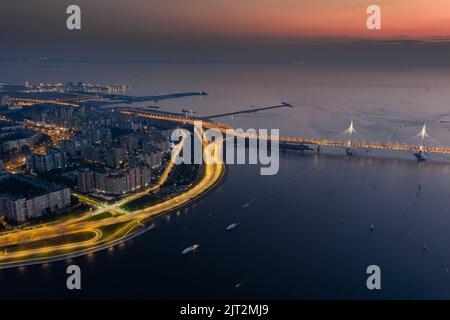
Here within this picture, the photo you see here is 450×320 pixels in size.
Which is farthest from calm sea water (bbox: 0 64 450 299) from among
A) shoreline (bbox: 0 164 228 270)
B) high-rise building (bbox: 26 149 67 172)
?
high-rise building (bbox: 26 149 67 172)

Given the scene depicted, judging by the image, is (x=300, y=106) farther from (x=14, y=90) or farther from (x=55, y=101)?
(x=14, y=90)

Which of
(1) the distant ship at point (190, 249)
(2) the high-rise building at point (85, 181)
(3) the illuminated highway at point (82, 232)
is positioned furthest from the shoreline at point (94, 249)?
(2) the high-rise building at point (85, 181)

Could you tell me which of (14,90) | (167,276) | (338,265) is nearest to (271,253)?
(338,265)

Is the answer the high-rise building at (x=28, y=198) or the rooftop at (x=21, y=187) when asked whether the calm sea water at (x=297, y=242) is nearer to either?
the high-rise building at (x=28, y=198)

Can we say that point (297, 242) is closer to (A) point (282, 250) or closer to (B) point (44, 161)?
(A) point (282, 250)

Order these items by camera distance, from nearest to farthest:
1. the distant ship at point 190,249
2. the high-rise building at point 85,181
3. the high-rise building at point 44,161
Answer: the distant ship at point 190,249 < the high-rise building at point 85,181 < the high-rise building at point 44,161

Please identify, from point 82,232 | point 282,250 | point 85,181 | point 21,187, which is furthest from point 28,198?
point 282,250

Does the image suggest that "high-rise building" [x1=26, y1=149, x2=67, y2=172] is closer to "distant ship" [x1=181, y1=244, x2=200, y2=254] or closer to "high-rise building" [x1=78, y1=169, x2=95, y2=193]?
"high-rise building" [x1=78, y1=169, x2=95, y2=193]

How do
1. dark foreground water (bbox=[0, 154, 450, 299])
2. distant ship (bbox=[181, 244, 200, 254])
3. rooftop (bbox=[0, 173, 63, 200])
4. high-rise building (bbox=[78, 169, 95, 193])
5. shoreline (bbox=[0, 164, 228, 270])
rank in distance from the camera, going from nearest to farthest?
dark foreground water (bbox=[0, 154, 450, 299]) < shoreline (bbox=[0, 164, 228, 270]) < distant ship (bbox=[181, 244, 200, 254]) < rooftop (bbox=[0, 173, 63, 200]) < high-rise building (bbox=[78, 169, 95, 193])
